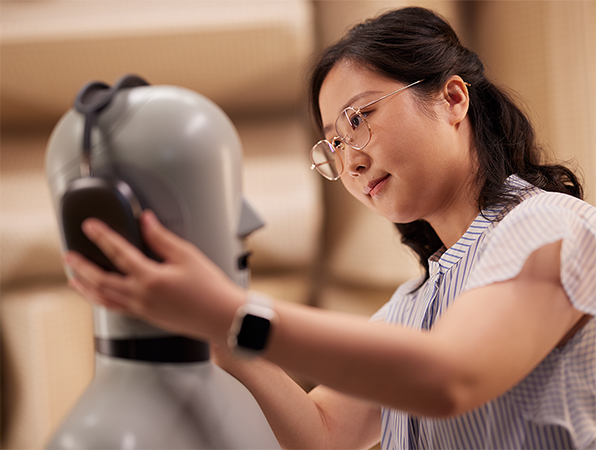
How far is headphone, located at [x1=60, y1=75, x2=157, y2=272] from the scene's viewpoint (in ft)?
1.49

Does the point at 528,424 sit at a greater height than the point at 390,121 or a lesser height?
lesser

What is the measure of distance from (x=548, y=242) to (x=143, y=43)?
1.15 m

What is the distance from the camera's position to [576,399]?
0.62 m

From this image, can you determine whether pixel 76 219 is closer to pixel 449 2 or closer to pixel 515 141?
pixel 515 141

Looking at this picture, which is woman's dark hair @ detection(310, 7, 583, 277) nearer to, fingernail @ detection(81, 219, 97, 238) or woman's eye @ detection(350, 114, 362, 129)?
woman's eye @ detection(350, 114, 362, 129)

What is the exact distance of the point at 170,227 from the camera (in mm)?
510

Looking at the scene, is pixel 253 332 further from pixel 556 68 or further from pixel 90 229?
pixel 556 68

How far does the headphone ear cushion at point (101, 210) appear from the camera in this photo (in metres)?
0.45

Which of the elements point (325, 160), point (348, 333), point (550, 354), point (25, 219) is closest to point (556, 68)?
point (325, 160)

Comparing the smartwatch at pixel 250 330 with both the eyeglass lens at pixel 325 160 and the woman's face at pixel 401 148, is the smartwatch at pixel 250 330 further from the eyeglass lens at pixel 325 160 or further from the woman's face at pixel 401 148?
the eyeglass lens at pixel 325 160

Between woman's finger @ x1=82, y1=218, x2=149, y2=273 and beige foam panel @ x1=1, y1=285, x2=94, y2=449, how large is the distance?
96cm

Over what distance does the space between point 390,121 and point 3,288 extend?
1149 mm

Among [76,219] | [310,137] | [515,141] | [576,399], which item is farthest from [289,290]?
[76,219]

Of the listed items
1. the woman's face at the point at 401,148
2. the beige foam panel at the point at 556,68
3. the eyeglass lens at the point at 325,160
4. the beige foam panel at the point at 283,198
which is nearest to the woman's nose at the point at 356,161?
the woman's face at the point at 401,148
